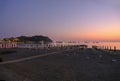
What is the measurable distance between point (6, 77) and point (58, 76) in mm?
5285

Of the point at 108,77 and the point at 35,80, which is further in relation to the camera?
the point at 108,77

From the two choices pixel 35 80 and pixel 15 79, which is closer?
pixel 15 79

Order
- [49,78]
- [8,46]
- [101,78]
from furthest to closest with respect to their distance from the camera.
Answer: [8,46] → [101,78] → [49,78]

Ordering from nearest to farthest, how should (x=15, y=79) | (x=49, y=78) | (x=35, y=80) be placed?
1. (x=15, y=79)
2. (x=35, y=80)
3. (x=49, y=78)

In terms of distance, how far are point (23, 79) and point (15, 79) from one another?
0.74 m

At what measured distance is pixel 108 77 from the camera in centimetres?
2338

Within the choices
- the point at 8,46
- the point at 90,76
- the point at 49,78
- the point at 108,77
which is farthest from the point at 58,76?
the point at 8,46

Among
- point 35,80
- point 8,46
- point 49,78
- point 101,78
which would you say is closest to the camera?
point 35,80

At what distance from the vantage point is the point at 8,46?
247 ft

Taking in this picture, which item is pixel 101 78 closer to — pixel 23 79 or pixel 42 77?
pixel 42 77

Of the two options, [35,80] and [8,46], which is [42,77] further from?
[8,46]

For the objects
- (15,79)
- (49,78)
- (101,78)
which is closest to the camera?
(15,79)

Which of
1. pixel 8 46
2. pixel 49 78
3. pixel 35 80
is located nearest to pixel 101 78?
pixel 49 78

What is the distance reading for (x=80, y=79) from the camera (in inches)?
Answer: 852
